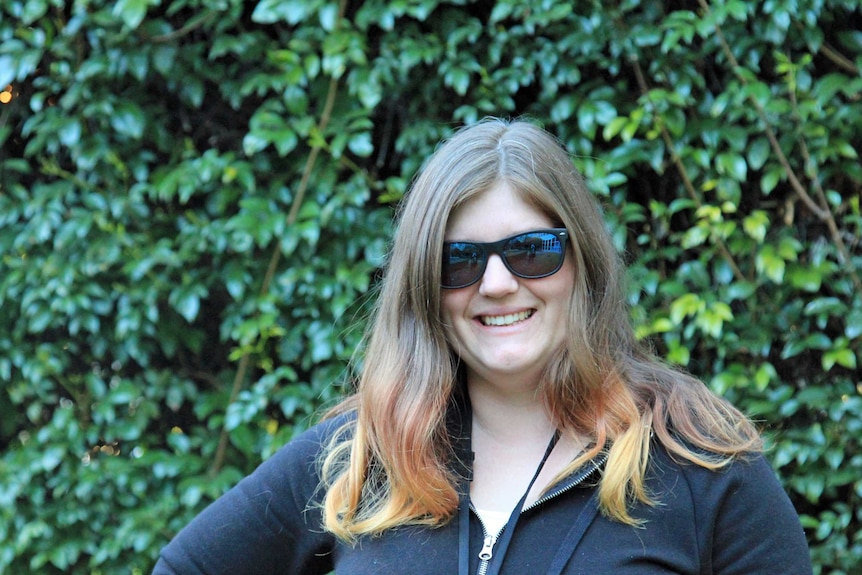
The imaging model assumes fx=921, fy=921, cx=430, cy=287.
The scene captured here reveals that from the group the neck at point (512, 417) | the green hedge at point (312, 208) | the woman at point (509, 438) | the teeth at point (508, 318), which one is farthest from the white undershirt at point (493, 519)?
the green hedge at point (312, 208)

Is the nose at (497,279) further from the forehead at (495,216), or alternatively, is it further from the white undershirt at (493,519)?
the white undershirt at (493,519)

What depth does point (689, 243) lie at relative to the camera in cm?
277

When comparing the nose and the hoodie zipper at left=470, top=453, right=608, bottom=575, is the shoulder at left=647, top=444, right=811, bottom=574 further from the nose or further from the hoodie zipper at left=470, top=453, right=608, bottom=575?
the nose

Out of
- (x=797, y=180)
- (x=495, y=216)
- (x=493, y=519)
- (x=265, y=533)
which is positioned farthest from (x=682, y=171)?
(x=265, y=533)

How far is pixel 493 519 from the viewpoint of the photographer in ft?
6.28

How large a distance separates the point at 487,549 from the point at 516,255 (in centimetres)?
60

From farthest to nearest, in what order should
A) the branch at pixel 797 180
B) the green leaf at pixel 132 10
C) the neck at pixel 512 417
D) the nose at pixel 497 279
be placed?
the green leaf at pixel 132 10 → the branch at pixel 797 180 → the neck at pixel 512 417 → the nose at pixel 497 279

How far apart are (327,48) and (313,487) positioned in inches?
58.0

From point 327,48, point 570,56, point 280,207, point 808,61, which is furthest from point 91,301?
point 808,61

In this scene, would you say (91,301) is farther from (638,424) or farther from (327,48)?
(638,424)

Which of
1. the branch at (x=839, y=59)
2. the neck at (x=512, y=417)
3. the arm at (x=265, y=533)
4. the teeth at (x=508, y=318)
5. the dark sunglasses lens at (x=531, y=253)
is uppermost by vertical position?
the branch at (x=839, y=59)

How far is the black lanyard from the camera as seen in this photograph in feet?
6.01

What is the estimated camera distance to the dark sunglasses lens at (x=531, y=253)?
6.18ft

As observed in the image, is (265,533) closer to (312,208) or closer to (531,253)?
(531,253)
